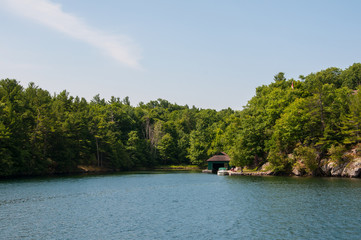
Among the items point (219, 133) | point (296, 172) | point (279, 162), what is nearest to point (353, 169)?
point (296, 172)

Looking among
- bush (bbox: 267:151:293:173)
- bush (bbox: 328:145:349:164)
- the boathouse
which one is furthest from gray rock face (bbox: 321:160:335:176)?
the boathouse

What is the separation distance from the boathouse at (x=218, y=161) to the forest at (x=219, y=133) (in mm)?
3831

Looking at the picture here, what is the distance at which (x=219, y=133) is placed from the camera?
422ft

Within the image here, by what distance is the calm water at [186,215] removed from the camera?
23516 millimetres

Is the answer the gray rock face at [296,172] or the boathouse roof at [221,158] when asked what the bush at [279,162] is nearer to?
the gray rock face at [296,172]

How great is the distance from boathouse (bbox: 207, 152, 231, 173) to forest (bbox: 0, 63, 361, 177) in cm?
383

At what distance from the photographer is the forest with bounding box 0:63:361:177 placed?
6956cm

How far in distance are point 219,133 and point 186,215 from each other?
99.6 m

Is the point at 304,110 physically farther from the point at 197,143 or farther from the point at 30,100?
the point at 30,100

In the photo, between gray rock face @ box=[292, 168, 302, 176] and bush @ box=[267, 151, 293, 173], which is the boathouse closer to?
bush @ box=[267, 151, 293, 173]

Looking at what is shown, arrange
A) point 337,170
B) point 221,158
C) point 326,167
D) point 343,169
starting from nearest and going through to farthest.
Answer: point 343,169, point 337,170, point 326,167, point 221,158

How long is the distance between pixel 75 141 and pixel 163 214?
78.1m

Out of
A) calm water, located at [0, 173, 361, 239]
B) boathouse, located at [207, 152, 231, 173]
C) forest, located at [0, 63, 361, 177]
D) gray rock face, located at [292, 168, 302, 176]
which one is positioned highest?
forest, located at [0, 63, 361, 177]

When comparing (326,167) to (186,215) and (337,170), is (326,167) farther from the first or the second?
(186,215)
